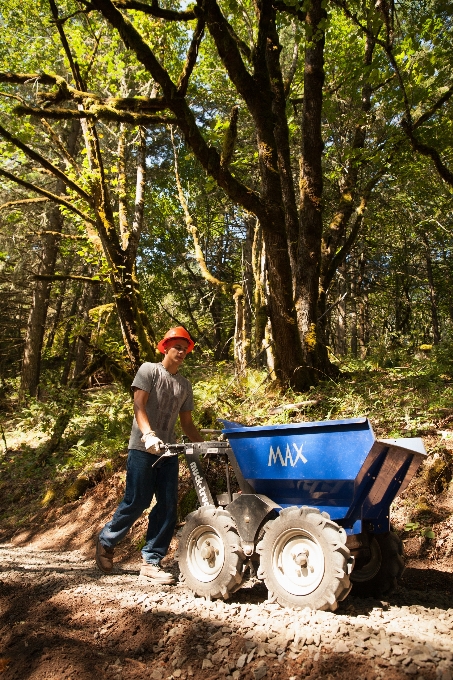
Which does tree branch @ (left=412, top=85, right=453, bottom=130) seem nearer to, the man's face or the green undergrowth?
the green undergrowth

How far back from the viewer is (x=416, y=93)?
9562 millimetres

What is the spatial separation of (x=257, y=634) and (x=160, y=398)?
2.19 meters

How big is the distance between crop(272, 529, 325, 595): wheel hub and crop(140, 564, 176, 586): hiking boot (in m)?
1.23

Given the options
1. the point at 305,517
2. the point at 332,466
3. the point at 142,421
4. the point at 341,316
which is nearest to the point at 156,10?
the point at 142,421

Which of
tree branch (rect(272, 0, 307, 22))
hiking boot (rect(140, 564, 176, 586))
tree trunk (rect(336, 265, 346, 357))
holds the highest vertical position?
tree branch (rect(272, 0, 307, 22))

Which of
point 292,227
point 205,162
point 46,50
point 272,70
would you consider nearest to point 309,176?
point 292,227

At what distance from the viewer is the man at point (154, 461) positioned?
4.53 meters

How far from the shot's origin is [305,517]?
11.3ft

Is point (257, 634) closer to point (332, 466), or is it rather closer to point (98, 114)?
point (332, 466)

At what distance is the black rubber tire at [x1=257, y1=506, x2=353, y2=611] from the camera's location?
3.24 m

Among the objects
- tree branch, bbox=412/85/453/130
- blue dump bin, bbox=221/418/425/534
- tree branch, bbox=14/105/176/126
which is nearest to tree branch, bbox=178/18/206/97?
tree branch, bbox=14/105/176/126

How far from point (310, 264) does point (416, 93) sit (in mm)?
4064

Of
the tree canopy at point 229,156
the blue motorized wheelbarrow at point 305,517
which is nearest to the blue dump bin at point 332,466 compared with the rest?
the blue motorized wheelbarrow at point 305,517

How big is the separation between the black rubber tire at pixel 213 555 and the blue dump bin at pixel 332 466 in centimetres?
40
